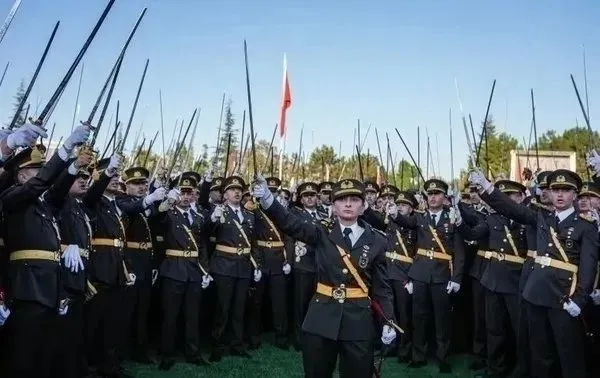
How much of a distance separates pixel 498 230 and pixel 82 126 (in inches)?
232

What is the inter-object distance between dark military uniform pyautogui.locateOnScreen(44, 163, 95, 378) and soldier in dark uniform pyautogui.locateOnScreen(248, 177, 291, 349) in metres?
3.65

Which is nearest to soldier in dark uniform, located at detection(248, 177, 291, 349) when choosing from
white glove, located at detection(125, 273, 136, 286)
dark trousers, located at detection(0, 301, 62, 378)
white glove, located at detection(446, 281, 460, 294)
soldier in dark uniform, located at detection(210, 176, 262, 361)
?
soldier in dark uniform, located at detection(210, 176, 262, 361)

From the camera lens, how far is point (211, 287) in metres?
9.84

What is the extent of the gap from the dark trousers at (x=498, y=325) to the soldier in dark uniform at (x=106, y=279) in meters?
4.89

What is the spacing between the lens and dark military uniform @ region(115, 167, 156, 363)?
25.5ft

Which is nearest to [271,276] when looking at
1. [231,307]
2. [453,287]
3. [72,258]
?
[231,307]

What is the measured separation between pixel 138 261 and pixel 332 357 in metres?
3.88

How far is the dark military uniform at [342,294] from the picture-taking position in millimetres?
4855

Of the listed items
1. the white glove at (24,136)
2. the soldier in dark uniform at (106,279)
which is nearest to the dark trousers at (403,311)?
the soldier in dark uniform at (106,279)

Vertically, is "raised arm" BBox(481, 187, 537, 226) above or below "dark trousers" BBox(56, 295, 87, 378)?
above

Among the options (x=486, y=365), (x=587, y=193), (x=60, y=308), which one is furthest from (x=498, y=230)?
(x=60, y=308)

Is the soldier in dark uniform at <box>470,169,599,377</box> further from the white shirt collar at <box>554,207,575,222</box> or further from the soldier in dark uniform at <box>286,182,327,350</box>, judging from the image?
the soldier in dark uniform at <box>286,182,327,350</box>

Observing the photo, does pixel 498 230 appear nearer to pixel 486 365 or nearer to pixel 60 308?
pixel 486 365

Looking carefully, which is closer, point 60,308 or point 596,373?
point 60,308
